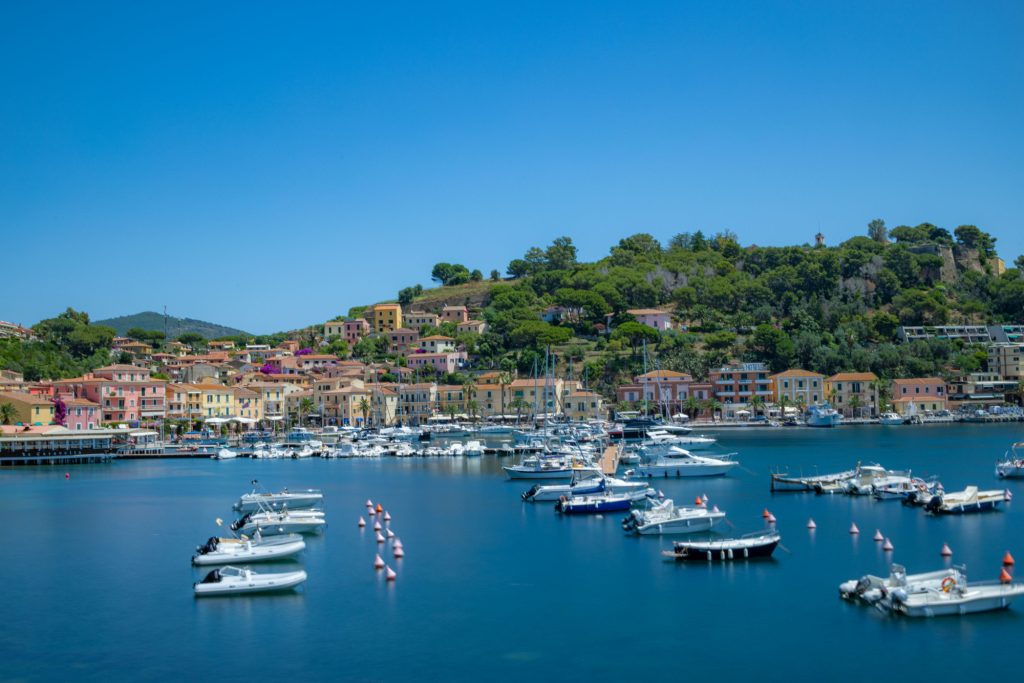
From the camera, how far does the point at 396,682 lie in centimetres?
1972

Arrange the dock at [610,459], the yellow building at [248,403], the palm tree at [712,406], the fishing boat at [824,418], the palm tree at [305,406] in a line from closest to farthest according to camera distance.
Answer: the dock at [610,459] → the fishing boat at [824,418] → the yellow building at [248,403] → the palm tree at [712,406] → the palm tree at [305,406]

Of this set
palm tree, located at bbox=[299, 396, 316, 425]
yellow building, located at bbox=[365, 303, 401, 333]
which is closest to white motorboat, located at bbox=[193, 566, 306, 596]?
palm tree, located at bbox=[299, 396, 316, 425]

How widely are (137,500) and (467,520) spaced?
1774 centimetres

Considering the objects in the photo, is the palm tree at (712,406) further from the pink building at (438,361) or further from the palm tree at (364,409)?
the palm tree at (364,409)

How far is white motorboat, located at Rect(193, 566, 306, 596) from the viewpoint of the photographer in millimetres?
26125

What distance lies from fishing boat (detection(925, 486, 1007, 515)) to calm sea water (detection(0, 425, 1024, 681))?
0.78m

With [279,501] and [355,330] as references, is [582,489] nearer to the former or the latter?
[279,501]

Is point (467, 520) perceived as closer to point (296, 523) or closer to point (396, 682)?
point (296, 523)

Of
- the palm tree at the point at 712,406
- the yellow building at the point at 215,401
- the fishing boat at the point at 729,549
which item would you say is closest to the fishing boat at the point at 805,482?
the fishing boat at the point at 729,549


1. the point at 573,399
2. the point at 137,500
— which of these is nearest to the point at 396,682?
the point at 137,500

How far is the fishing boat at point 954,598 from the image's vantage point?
22484 mm

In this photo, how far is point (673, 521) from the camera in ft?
109

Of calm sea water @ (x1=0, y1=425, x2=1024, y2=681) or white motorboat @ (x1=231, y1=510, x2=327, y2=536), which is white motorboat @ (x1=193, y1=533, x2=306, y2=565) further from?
white motorboat @ (x1=231, y1=510, x2=327, y2=536)

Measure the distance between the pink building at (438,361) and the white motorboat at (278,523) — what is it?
72204mm
